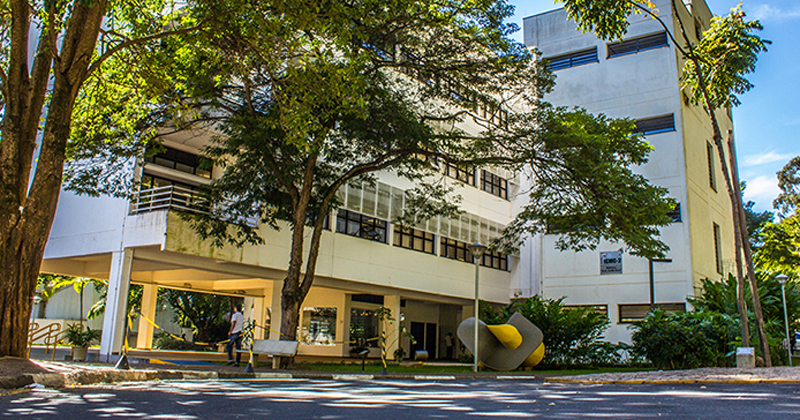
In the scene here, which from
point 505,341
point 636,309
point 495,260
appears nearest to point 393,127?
point 505,341

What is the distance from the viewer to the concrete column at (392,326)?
29.3 m

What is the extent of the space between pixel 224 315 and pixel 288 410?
31998 millimetres

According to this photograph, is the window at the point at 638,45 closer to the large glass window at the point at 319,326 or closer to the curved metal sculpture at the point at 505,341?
the curved metal sculpture at the point at 505,341

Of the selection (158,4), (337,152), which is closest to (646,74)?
(337,152)

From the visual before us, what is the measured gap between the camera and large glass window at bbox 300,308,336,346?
29.7 m

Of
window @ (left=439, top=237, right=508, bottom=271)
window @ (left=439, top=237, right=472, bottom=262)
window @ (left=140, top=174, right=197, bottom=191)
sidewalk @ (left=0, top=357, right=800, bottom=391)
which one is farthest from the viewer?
window @ (left=439, top=237, right=508, bottom=271)

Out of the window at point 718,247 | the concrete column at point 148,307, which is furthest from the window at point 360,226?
the window at point 718,247

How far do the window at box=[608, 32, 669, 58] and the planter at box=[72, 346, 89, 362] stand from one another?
86.6 ft

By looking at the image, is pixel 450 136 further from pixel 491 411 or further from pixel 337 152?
pixel 491 411

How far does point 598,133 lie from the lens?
1770cm

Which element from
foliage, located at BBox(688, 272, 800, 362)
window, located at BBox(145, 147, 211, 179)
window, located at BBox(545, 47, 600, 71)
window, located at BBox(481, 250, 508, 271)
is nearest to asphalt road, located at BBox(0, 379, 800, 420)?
window, located at BBox(145, 147, 211, 179)

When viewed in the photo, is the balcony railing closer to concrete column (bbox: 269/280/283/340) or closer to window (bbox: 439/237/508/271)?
concrete column (bbox: 269/280/283/340)

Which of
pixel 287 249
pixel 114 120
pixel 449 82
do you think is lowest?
pixel 287 249

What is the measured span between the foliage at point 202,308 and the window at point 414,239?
14.1 metres
